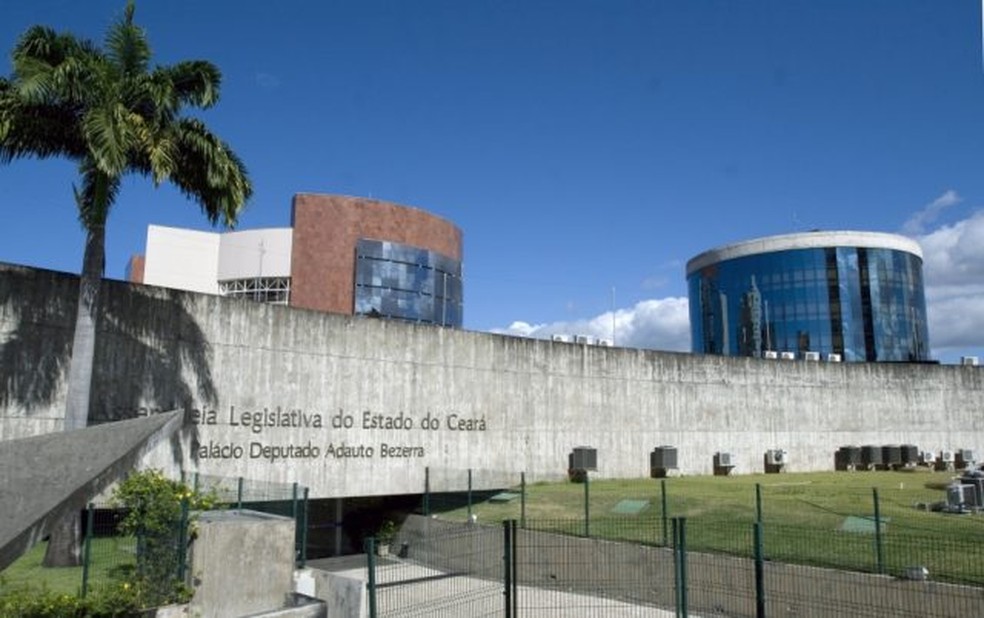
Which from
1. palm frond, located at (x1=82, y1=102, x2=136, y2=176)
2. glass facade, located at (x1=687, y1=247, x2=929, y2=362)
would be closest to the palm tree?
palm frond, located at (x1=82, y1=102, x2=136, y2=176)

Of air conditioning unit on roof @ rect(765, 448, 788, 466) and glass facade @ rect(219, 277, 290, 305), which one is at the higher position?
glass facade @ rect(219, 277, 290, 305)

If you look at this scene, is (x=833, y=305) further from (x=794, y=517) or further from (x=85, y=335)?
(x=85, y=335)

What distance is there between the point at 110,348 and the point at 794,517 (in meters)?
16.3

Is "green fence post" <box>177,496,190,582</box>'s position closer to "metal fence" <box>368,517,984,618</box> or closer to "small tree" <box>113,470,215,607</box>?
"small tree" <box>113,470,215,607</box>

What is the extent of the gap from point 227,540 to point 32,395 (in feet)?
22.3

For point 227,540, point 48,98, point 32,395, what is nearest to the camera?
point 227,540

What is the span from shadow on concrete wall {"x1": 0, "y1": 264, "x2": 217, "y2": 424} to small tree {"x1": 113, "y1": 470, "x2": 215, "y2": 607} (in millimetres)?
4996

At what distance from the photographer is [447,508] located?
23547 millimetres

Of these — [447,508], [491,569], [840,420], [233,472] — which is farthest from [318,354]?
[840,420]

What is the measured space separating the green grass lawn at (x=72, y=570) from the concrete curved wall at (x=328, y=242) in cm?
4524

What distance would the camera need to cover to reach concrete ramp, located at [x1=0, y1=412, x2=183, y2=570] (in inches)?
180

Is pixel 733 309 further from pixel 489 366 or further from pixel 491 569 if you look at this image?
pixel 491 569

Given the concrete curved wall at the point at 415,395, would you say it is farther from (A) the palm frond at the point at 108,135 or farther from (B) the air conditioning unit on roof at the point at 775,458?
(A) the palm frond at the point at 108,135

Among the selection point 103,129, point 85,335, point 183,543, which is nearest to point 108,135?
point 103,129
